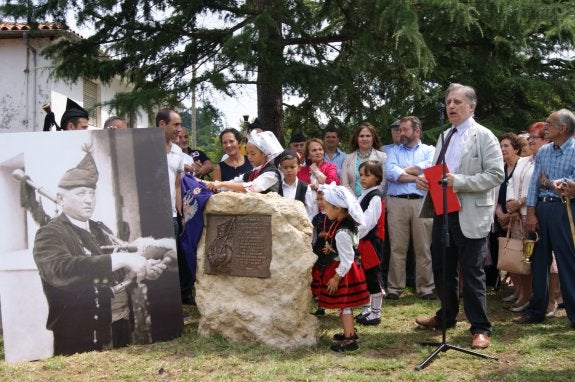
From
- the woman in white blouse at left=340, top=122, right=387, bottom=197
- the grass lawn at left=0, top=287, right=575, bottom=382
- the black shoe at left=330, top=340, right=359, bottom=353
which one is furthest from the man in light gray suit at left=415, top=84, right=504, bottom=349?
the woman in white blouse at left=340, top=122, right=387, bottom=197

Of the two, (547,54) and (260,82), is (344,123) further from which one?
→ (547,54)

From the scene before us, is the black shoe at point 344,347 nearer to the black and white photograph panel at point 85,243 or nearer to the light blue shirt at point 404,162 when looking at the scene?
the black and white photograph panel at point 85,243

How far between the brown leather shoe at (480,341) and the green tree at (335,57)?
12.3ft

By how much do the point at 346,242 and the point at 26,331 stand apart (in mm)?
2571

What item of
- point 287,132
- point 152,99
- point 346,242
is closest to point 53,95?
point 287,132

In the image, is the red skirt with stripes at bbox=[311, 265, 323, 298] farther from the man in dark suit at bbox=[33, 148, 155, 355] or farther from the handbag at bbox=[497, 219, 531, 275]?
the handbag at bbox=[497, 219, 531, 275]

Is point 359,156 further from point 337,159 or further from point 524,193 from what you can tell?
point 524,193

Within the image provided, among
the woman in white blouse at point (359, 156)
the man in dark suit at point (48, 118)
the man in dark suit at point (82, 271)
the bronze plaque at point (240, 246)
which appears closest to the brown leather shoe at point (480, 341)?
the bronze plaque at point (240, 246)

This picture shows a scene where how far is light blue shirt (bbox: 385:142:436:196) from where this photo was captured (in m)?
6.48

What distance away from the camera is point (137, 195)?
479 centimetres

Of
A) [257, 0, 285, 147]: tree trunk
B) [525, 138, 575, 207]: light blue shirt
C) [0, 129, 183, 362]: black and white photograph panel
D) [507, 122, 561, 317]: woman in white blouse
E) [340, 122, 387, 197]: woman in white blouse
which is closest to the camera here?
[0, 129, 183, 362]: black and white photograph panel

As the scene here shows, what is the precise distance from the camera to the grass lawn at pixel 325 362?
3.99m

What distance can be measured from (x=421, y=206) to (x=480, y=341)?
1403 mm

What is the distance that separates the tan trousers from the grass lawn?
4.87ft
